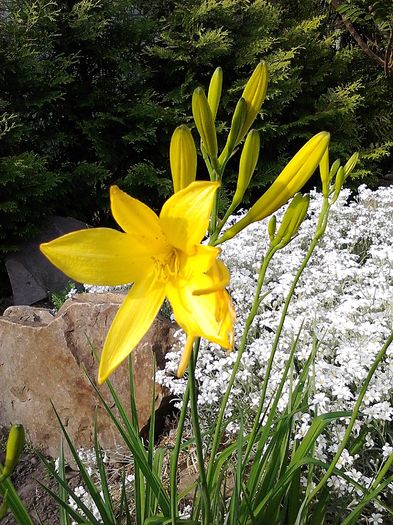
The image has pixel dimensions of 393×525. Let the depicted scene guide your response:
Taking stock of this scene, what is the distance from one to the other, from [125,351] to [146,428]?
73.2 inches

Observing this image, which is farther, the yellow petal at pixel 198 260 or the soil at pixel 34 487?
the soil at pixel 34 487

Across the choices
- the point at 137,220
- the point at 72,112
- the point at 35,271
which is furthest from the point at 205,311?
the point at 72,112

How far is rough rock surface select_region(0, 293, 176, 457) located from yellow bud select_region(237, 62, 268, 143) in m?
1.76

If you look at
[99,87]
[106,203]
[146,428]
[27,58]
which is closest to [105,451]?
[146,428]

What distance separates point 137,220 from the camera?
0.77 m

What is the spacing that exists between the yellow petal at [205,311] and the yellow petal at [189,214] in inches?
2.2

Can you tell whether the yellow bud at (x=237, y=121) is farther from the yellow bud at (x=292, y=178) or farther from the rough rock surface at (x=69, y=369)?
the rough rock surface at (x=69, y=369)

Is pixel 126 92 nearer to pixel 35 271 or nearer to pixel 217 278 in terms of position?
pixel 35 271

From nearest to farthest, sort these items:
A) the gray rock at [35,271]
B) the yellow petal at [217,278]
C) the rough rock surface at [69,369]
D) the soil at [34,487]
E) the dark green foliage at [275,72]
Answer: the yellow petal at [217,278], the soil at [34,487], the rough rock surface at [69,369], the gray rock at [35,271], the dark green foliage at [275,72]

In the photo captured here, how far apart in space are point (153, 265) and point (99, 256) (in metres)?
0.08

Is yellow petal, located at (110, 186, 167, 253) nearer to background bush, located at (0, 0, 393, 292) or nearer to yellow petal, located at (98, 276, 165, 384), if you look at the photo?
yellow petal, located at (98, 276, 165, 384)

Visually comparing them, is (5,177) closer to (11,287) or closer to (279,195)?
(11,287)

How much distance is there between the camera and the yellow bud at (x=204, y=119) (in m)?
0.82

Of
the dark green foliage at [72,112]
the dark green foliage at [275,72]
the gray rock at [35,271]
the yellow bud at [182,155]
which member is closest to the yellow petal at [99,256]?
the yellow bud at [182,155]
